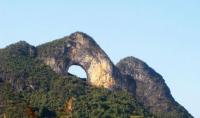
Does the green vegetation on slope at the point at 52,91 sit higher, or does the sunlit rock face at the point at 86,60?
the sunlit rock face at the point at 86,60

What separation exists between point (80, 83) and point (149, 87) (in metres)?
30.0

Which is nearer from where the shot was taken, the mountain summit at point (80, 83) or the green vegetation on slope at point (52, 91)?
the green vegetation on slope at point (52, 91)

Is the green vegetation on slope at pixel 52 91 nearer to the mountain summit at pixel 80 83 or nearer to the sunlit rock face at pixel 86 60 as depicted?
the mountain summit at pixel 80 83

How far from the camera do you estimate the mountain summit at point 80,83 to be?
12612cm

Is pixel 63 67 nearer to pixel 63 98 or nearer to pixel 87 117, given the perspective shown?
pixel 63 98

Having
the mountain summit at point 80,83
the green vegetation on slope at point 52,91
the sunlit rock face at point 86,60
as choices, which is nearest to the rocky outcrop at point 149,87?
the mountain summit at point 80,83

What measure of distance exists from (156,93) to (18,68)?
135ft

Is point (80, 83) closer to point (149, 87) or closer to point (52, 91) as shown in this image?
point (52, 91)

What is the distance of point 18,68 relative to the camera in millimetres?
137250

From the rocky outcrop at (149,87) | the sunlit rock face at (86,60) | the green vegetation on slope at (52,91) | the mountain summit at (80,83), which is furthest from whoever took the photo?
the rocky outcrop at (149,87)

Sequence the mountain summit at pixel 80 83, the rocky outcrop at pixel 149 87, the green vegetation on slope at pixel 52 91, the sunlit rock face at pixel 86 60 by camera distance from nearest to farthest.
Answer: the green vegetation on slope at pixel 52 91
the mountain summit at pixel 80 83
the sunlit rock face at pixel 86 60
the rocky outcrop at pixel 149 87

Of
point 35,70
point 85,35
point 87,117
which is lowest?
point 87,117

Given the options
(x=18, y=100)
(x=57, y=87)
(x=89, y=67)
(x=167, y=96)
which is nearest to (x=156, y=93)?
(x=167, y=96)

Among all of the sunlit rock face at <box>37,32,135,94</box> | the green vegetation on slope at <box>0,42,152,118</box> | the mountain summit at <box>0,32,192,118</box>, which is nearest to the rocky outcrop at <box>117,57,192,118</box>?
the mountain summit at <box>0,32,192,118</box>
